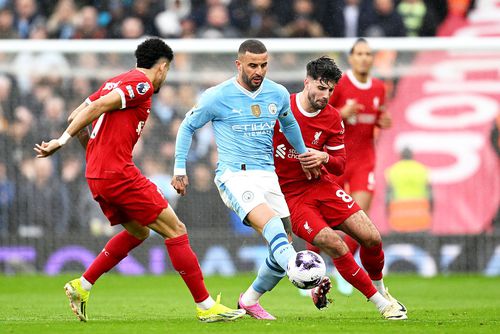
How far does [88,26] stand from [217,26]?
7.55 feet

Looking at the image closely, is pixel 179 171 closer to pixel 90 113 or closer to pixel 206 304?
pixel 90 113

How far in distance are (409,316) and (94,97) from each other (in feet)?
11.7

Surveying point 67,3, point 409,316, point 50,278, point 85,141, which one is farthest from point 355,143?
point 67,3

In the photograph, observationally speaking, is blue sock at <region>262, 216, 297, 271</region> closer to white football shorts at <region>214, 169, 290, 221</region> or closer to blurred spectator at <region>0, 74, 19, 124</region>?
white football shorts at <region>214, 169, 290, 221</region>

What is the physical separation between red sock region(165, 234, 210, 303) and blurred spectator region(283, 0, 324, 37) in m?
10.1

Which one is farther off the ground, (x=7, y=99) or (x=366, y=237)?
Result: (x=7, y=99)

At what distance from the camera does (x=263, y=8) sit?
1956cm

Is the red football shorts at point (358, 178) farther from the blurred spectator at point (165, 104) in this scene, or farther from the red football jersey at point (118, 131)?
the blurred spectator at point (165, 104)

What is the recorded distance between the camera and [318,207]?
33.6 ft

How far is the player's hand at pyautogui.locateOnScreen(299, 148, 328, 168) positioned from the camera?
977 centimetres

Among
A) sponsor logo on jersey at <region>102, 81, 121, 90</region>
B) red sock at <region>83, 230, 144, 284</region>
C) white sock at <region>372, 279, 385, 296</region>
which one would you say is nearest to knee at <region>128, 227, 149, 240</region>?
red sock at <region>83, 230, 144, 284</region>

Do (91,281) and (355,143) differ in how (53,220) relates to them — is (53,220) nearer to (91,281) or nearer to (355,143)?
(355,143)

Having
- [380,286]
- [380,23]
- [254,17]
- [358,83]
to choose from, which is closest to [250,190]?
[380,286]

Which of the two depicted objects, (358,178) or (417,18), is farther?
(417,18)
